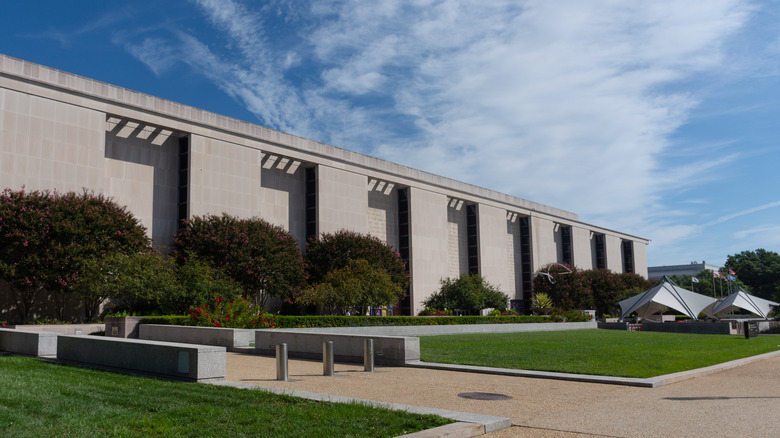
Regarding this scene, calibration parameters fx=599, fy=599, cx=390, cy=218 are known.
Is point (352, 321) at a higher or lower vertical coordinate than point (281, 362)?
higher

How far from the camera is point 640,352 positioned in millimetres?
17562

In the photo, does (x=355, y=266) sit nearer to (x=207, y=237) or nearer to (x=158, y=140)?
(x=207, y=237)

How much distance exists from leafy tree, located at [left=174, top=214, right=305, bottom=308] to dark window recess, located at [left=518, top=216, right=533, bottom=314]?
37056 mm

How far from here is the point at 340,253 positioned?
43.7m

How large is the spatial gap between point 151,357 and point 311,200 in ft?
123

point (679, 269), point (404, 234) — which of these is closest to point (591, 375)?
point (404, 234)

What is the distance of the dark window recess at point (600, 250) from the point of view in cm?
8569

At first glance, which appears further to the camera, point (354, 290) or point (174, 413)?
point (354, 290)

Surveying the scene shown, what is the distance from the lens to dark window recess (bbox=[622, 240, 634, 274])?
92438 mm

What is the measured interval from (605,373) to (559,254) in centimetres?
6761

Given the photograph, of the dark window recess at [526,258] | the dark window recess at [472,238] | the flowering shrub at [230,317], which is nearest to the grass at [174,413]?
the flowering shrub at [230,317]

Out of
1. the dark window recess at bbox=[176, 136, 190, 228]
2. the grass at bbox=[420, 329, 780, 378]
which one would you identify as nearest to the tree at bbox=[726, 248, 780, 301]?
the dark window recess at bbox=[176, 136, 190, 228]

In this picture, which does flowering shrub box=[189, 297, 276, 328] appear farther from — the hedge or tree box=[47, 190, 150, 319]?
tree box=[47, 190, 150, 319]

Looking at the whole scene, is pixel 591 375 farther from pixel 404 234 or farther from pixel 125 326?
pixel 404 234
